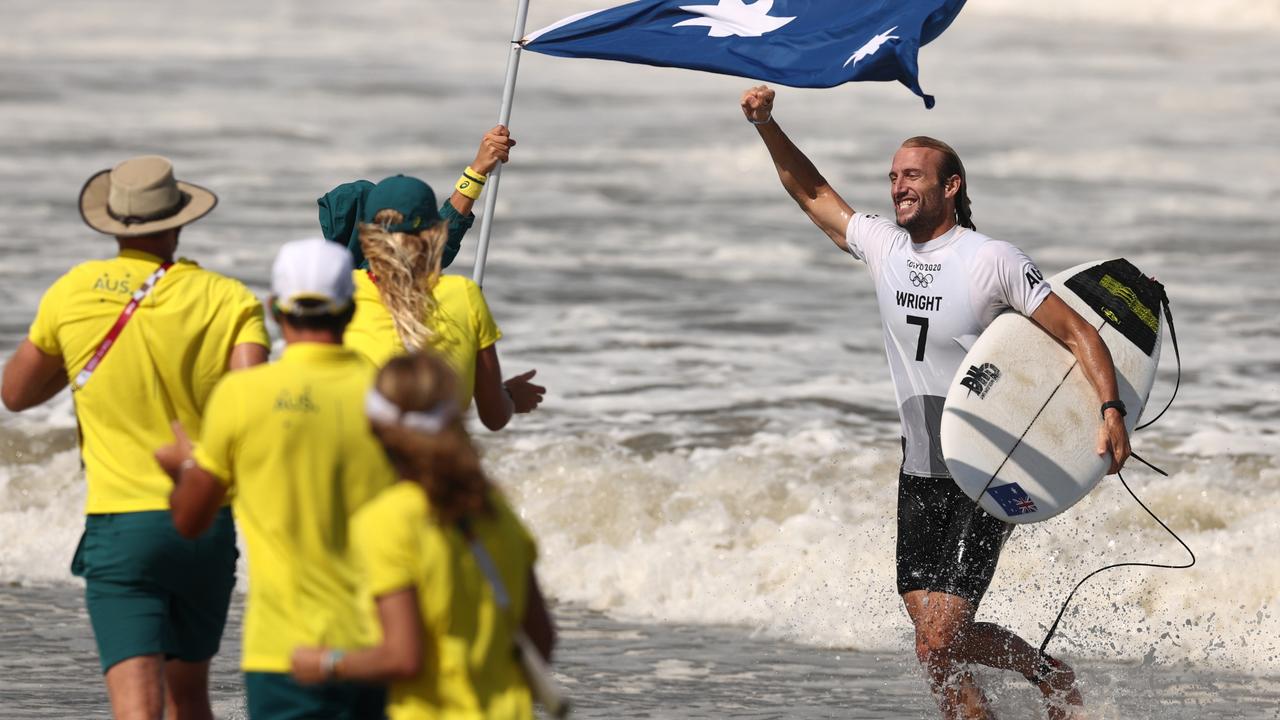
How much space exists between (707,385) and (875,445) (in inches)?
77.9

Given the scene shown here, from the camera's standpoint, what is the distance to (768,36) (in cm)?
691

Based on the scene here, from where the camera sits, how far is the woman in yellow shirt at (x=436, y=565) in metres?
3.19

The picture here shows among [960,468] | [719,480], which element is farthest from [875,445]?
[960,468]

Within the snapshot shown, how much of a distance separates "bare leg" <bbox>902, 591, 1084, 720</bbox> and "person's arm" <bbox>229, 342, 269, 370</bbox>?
215 cm

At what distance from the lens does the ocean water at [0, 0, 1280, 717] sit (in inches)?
336

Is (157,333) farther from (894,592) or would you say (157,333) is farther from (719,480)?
(719,480)

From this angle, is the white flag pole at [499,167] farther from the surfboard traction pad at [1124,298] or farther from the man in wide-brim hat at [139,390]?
the surfboard traction pad at [1124,298]

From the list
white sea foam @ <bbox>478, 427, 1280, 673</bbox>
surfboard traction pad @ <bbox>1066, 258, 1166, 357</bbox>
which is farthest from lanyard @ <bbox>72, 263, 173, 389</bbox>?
white sea foam @ <bbox>478, 427, 1280, 673</bbox>

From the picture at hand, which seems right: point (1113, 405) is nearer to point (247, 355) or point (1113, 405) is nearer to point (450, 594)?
point (247, 355)

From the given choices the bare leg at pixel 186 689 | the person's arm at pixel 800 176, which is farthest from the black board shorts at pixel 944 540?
the bare leg at pixel 186 689

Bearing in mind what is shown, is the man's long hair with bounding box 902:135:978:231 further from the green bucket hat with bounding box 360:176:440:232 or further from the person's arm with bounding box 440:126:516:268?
the green bucket hat with bounding box 360:176:440:232

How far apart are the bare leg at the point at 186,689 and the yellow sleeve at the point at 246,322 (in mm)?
806

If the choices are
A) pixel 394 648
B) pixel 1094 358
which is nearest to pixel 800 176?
pixel 1094 358

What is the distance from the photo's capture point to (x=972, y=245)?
5.70m
